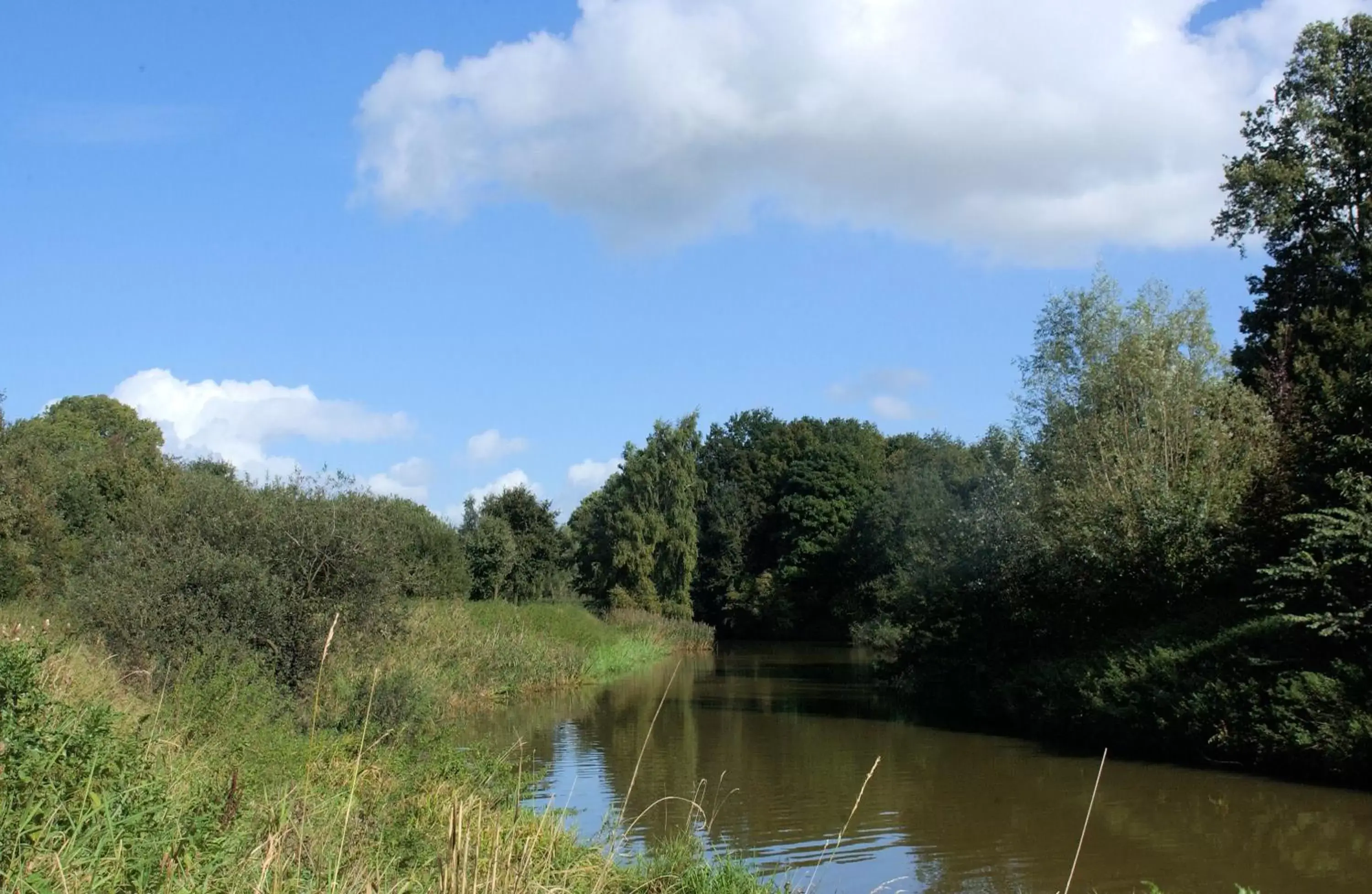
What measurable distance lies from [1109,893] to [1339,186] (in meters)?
25.2

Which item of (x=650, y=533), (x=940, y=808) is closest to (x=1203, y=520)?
(x=940, y=808)

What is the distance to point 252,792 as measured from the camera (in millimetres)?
6730

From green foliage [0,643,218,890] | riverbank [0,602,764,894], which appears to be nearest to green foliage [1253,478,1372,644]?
riverbank [0,602,764,894]

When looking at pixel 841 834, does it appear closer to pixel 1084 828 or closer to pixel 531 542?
pixel 1084 828

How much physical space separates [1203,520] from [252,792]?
18215 mm

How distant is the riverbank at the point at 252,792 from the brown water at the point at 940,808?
1125 millimetres

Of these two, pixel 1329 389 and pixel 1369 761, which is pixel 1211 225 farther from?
pixel 1369 761

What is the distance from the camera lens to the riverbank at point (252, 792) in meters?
3.92

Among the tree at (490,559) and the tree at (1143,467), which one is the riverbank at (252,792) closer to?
the tree at (1143,467)

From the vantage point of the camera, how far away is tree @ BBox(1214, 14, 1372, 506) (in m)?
26.2

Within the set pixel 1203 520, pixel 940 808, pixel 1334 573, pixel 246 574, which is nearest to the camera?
pixel 940 808

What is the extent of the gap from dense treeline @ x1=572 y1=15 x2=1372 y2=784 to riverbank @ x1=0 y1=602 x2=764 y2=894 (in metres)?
11.8

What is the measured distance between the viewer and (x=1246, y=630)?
57.1 feet

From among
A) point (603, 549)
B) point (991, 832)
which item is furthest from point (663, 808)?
point (603, 549)
